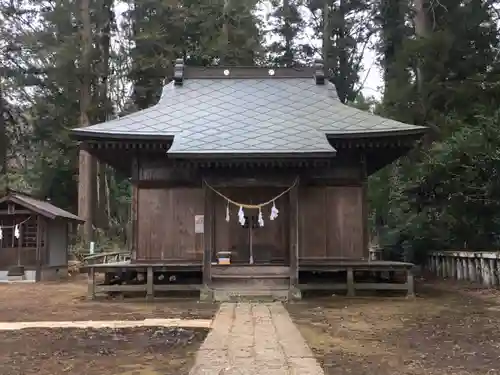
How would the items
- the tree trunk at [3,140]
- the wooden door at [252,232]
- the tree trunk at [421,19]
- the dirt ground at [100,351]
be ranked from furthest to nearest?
1. the tree trunk at [3,140]
2. the tree trunk at [421,19]
3. the wooden door at [252,232]
4. the dirt ground at [100,351]

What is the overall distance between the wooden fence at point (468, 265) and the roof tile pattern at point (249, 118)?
4.35 m

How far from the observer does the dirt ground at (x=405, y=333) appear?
19.4ft

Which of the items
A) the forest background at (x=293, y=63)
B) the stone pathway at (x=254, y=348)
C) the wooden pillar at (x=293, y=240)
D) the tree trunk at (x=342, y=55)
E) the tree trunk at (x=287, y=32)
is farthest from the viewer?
the tree trunk at (x=287, y=32)

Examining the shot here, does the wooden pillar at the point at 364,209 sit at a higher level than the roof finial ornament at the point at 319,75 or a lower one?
lower

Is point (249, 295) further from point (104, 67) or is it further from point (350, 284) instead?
point (104, 67)

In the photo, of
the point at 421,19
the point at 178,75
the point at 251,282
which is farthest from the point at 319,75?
the point at 251,282

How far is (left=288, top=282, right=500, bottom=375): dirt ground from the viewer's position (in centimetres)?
592

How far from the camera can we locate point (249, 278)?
12.3 m

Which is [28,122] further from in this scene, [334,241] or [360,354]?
[360,354]

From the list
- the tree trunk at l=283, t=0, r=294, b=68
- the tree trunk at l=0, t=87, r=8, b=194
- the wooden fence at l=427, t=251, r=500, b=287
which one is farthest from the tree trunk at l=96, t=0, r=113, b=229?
the wooden fence at l=427, t=251, r=500, b=287

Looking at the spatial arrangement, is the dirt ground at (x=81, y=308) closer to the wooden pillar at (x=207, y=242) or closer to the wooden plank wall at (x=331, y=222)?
the wooden pillar at (x=207, y=242)

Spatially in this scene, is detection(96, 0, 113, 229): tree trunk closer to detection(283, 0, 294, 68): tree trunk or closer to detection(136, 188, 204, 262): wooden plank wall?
detection(283, 0, 294, 68): tree trunk

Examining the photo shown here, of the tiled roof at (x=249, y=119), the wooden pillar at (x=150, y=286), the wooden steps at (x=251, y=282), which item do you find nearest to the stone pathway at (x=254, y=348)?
the wooden steps at (x=251, y=282)

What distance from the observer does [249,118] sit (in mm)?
14117
